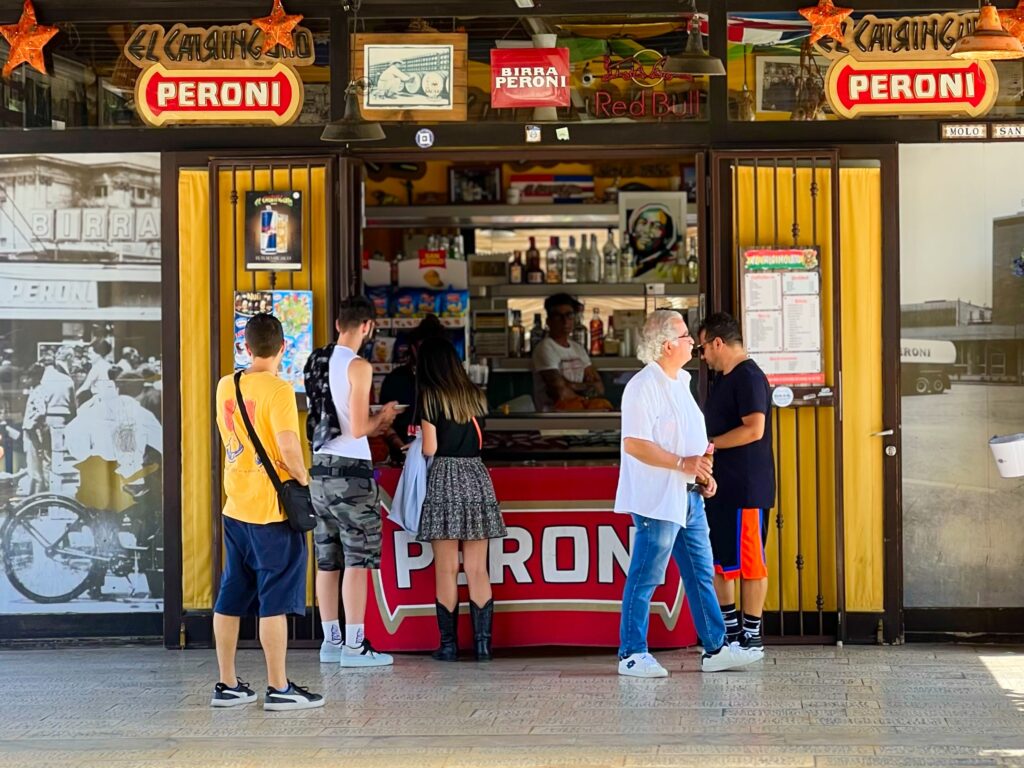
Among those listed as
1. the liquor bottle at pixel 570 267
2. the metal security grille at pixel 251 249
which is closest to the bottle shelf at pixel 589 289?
the liquor bottle at pixel 570 267

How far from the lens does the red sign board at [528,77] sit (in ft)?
27.7

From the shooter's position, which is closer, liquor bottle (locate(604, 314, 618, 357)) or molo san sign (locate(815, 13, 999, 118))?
molo san sign (locate(815, 13, 999, 118))

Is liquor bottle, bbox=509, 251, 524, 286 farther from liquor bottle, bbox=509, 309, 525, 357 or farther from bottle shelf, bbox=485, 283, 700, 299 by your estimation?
liquor bottle, bbox=509, 309, 525, 357

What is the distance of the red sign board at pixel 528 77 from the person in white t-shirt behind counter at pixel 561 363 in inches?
101

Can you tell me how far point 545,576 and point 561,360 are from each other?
9.27 feet

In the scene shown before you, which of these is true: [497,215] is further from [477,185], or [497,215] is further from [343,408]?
[343,408]

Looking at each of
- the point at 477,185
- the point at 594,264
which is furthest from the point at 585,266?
the point at 477,185

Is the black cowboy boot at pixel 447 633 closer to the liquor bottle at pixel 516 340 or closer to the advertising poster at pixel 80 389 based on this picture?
the advertising poster at pixel 80 389

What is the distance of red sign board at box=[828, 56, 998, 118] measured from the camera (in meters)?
8.36

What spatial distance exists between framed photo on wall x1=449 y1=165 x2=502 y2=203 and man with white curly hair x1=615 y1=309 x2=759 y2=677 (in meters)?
4.18

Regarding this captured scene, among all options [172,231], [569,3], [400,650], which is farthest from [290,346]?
[569,3]

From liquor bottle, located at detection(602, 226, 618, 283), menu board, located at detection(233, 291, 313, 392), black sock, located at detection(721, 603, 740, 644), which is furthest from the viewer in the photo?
liquor bottle, located at detection(602, 226, 618, 283)

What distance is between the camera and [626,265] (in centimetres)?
1113

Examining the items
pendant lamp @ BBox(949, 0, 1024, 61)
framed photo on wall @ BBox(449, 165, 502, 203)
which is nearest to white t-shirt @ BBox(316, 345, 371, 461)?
pendant lamp @ BBox(949, 0, 1024, 61)
